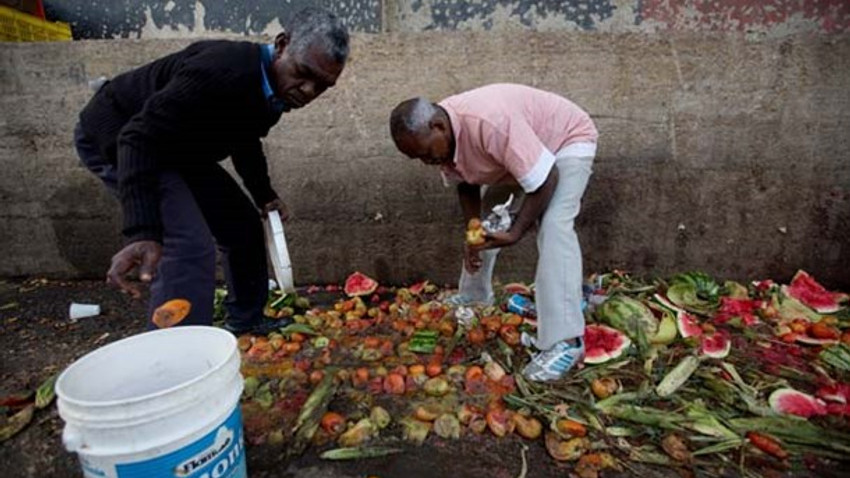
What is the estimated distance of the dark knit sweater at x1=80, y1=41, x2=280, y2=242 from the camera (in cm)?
212

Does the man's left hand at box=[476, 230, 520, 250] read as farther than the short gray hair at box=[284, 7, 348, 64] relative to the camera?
Yes

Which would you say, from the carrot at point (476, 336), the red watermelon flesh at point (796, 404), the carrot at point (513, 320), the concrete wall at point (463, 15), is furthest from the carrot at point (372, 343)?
the concrete wall at point (463, 15)

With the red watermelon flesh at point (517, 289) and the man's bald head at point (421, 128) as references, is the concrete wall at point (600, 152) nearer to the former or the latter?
the red watermelon flesh at point (517, 289)

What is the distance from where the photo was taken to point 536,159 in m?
2.50

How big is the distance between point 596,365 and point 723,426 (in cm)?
69

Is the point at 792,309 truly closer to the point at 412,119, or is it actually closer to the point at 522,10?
the point at 412,119

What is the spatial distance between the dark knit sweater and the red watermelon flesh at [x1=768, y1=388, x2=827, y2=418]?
2.92 metres

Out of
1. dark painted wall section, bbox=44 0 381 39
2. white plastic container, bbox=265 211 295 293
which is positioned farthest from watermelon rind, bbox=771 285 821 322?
dark painted wall section, bbox=44 0 381 39

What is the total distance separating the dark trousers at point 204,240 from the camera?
2.40 meters

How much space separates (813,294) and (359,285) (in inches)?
134

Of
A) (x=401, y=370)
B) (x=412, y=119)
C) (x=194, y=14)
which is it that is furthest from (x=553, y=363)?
(x=194, y=14)

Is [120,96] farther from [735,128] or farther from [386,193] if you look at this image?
[735,128]

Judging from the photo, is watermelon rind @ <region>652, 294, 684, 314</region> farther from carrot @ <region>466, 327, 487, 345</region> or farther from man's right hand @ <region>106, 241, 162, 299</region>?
man's right hand @ <region>106, 241, 162, 299</region>

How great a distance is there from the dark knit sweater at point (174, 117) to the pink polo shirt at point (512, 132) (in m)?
1.03
